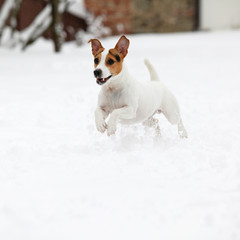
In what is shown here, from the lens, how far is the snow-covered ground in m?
1.86

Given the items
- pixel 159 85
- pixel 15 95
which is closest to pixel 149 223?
pixel 159 85

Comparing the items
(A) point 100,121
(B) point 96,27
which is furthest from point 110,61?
(B) point 96,27

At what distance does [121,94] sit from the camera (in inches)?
117

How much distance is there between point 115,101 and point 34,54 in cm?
842

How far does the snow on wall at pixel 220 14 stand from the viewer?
49.5ft

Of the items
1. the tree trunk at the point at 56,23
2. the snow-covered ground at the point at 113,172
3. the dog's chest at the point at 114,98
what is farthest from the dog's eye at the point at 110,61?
the tree trunk at the point at 56,23

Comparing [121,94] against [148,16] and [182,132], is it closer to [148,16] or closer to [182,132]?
[182,132]

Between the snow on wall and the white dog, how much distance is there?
496 inches

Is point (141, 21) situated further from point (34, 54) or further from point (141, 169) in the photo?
point (141, 169)

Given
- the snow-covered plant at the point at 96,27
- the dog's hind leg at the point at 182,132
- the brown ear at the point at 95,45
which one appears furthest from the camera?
the snow-covered plant at the point at 96,27

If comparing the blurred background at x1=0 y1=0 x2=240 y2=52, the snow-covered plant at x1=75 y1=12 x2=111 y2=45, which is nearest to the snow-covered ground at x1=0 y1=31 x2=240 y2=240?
the snow-covered plant at x1=75 y1=12 x2=111 y2=45

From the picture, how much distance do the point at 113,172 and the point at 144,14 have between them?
43.2ft

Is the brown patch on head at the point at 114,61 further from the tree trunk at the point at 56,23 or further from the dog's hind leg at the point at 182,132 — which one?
the tree trunk at the point at 56,23

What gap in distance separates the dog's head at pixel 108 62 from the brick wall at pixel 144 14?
41.6ft
